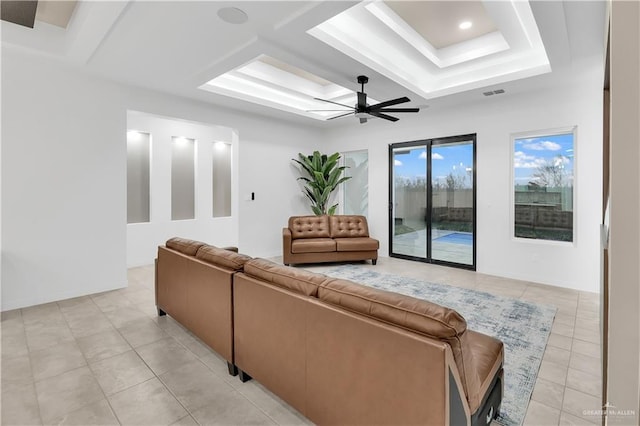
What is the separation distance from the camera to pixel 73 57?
11.9ft

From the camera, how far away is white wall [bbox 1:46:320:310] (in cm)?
354

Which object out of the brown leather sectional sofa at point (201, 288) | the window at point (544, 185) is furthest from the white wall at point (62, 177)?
the window at point (544, 185)

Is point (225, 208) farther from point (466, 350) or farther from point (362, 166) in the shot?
point (466, 350)

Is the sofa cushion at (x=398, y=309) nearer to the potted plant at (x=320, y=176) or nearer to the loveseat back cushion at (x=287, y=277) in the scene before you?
the loveseat back cushion at (x=287, y=277)

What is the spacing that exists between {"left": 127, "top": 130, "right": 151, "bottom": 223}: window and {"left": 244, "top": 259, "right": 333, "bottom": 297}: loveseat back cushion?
16.0ft

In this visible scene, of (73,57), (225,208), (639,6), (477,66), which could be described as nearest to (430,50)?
(477,66)

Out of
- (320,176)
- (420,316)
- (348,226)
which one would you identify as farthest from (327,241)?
(420,316)

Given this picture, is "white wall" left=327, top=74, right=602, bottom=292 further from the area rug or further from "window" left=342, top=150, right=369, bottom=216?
the area rug

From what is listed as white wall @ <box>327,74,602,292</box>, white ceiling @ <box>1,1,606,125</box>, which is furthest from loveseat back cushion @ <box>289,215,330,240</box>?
white ceiling @ <box>1,1,606,125</box>

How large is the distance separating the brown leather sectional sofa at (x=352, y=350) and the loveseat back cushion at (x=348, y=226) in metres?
4.07

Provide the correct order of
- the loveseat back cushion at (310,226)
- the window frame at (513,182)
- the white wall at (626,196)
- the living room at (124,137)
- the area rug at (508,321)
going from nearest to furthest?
1. the white wall at (626,196)
2. the area rug at (508,321)
3. the living room at (124,137)
4. the window frame at (513,182)
5. the loveseat back cushion at (310,226)

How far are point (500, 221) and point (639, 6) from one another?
4658mm

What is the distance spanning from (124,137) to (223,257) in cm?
317

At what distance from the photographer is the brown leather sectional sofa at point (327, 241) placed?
18.4ft
